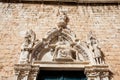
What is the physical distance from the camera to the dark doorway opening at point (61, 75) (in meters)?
5.41

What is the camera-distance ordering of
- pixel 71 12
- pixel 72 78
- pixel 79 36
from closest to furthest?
pixel 72 78 < pixel 79 36 < pixel 71 12

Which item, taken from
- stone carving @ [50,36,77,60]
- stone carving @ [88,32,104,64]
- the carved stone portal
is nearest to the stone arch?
Result: the carved stone portal

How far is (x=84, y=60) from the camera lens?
18.6 feet

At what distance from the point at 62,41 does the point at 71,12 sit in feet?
4.11

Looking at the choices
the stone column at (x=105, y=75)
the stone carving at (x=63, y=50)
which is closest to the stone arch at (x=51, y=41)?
the stone carving at (x=63, y=50)

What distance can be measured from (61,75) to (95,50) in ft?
3.31

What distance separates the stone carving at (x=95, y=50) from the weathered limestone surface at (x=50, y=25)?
0.18 meters

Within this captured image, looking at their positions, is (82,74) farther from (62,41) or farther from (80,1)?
(80,1)

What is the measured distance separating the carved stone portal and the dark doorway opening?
122mm

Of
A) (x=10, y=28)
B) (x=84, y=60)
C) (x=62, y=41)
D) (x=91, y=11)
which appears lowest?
(x=84, y=60)

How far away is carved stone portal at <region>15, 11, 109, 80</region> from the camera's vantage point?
17.4 ft

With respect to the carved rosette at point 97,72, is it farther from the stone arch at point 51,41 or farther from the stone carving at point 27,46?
the stone carving at point 27,46

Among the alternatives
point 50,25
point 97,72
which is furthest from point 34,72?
point 50,25

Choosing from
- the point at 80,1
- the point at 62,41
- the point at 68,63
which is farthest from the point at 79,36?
the point at 80,1
